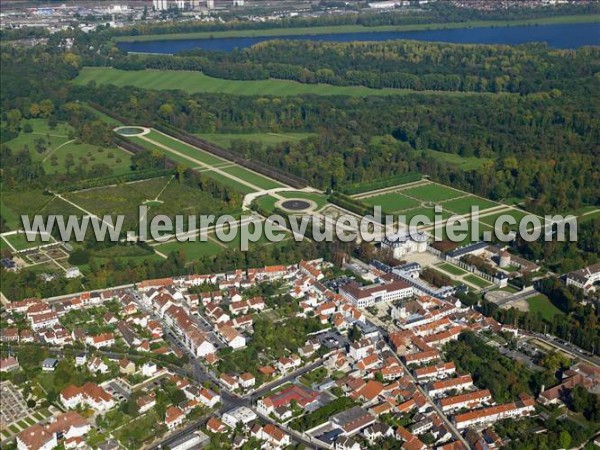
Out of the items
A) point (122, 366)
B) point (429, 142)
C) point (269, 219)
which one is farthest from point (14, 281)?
point (429, 142)

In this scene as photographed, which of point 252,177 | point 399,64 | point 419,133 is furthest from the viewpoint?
point 399,64

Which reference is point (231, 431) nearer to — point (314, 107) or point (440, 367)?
point (440, 367)

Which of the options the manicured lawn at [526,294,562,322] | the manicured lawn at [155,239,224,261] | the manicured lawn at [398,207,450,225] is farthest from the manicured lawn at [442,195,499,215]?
the manicured lawn at [155,239,224,261]

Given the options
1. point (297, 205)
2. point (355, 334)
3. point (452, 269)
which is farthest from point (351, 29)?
point (355, 334)

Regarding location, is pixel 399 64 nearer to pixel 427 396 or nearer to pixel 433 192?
pixel 433 192

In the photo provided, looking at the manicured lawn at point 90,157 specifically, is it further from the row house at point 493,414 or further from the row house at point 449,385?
the row house at point 493,414

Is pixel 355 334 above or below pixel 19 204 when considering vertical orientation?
below

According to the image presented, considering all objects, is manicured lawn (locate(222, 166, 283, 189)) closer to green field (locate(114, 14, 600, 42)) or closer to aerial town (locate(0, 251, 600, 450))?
aerial town (locate(0, 251, 600, 450))
